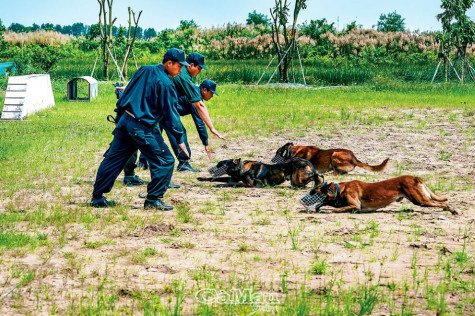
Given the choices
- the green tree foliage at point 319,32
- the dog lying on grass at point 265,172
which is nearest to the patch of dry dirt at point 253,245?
the dog lying on grass at point 265,172

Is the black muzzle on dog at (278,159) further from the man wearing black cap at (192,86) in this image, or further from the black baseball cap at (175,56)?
the black baseball cap at (175,56)

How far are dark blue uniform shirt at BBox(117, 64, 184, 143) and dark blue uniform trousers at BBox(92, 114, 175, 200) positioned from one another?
0.13 metres

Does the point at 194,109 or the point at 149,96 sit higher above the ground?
the point at 149,96

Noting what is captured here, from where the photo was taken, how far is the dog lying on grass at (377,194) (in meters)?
8.70

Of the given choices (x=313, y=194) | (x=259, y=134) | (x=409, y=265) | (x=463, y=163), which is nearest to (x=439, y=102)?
(x=259, y=134)

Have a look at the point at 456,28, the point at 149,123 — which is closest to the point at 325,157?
the point at 149,123

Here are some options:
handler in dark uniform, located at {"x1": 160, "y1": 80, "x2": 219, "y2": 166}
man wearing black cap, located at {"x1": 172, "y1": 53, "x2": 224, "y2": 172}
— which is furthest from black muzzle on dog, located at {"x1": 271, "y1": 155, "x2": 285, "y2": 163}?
man wearing black cap, located at {"x1": 172, "y1": 53, "x2": 224, "y2": 172}

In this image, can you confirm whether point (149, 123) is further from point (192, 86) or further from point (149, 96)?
point (192, 86)

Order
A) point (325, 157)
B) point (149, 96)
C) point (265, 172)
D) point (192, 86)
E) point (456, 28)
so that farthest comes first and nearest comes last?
1. point (456, 28)
2. point (325, 157)
3. point (265, 172)
4. point (192, 86)
5. point (149, 96)

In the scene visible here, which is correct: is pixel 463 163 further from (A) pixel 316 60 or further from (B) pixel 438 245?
(A) pixel 316 60

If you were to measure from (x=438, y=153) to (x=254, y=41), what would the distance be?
109ft

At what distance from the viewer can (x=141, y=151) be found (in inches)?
346

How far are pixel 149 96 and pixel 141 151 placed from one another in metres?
0.72

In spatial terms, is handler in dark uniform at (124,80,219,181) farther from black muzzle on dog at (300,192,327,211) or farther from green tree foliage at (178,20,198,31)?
green tree foliage at (178,20,198,31)
